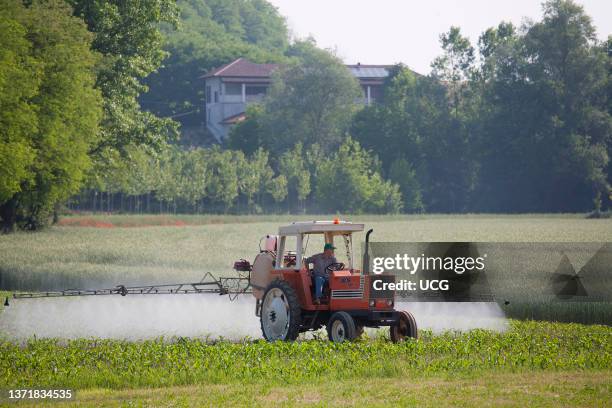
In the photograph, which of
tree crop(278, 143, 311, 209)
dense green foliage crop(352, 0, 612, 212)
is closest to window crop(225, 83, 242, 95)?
dense green foliage crop(352, 0, 612, 212)

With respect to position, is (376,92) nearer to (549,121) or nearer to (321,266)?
(549,121)

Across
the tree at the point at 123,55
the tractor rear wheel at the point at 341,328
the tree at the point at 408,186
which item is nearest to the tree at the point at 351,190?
the tree at the point at 408,186

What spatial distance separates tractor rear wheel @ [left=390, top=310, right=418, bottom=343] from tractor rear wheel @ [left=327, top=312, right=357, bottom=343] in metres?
1.20

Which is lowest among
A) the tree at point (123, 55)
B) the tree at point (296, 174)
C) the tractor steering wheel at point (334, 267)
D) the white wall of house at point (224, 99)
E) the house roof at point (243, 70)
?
the tractor steering wheel at point (334, 267)

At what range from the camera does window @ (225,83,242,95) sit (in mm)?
180375

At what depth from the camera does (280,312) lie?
25.0 m

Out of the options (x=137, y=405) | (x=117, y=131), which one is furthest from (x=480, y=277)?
(x=117, y=131)

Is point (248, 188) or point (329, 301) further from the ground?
→ point (248, 188)

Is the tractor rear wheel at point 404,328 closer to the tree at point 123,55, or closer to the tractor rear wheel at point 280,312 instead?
the tractor rear wheel at point 280,312

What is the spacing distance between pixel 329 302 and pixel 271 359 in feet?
10.4

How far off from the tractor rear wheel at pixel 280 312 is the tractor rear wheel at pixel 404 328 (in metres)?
2.13

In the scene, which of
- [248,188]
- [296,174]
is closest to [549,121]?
[296,174]

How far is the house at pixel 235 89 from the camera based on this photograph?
178m

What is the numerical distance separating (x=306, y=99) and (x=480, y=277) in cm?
11712
